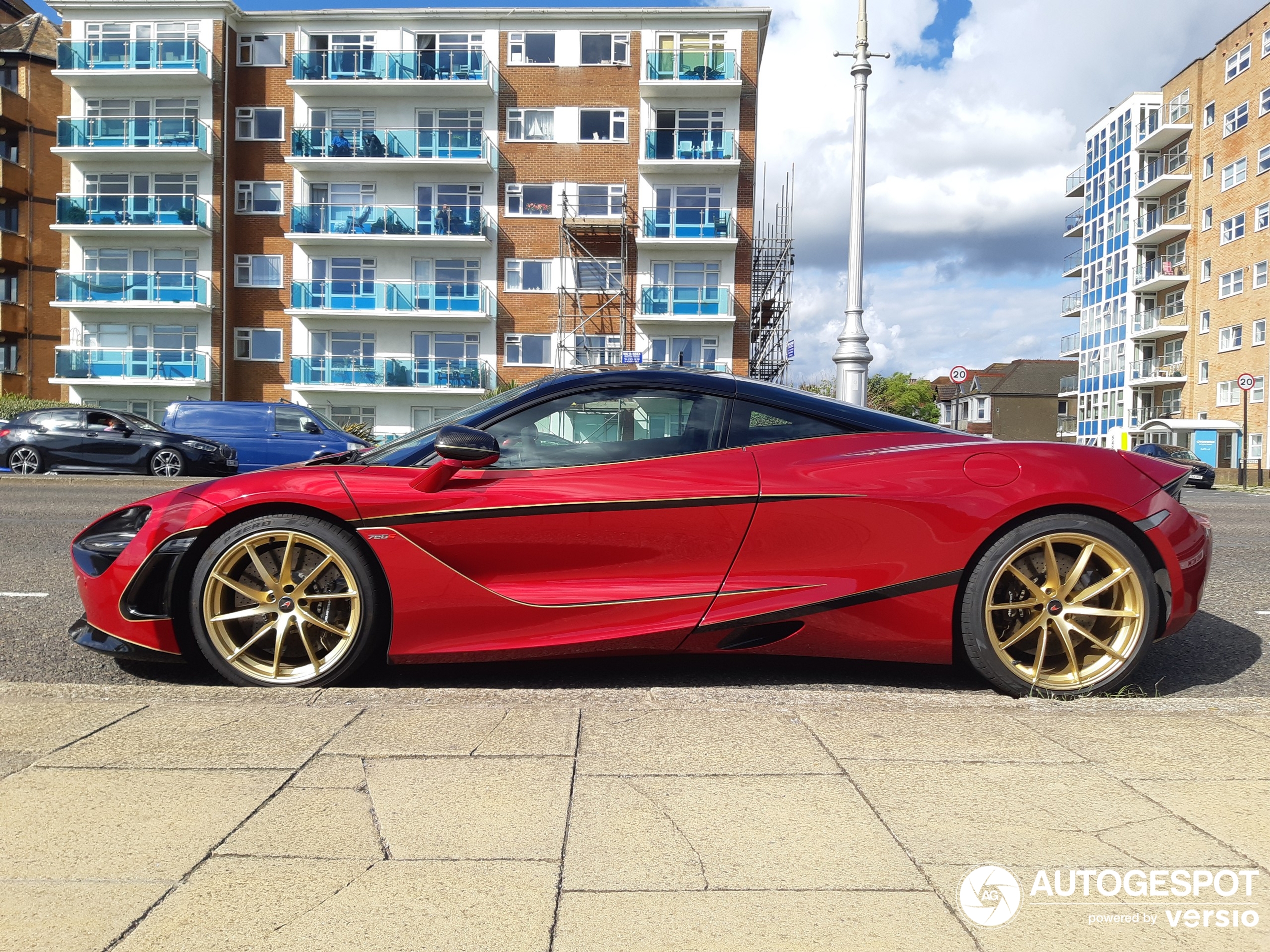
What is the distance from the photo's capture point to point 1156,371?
51969 millimetres

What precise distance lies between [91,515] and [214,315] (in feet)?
96.1

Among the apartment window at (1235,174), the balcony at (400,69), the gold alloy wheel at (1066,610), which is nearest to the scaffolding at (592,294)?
the balcony at (400,69)

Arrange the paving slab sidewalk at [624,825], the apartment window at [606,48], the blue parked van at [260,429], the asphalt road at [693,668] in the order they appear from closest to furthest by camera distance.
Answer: the paving slab sidewalk at [624,825] → the asphalt road at [693,668] → the blue parked van at [260,429] → the apartment window at [606,48]

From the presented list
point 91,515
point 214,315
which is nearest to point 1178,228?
point 214,315

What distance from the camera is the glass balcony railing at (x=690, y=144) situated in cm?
3422

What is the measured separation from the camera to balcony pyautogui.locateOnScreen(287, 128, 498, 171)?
35.0 metres

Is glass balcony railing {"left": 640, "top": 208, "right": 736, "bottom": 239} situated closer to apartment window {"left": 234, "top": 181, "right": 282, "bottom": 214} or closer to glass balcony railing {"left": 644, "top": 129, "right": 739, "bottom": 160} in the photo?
glass balcony railing {"left": 644, "top": 129, "right": 739, "bottom": 160}

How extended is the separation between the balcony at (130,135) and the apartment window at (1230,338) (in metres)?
45.5

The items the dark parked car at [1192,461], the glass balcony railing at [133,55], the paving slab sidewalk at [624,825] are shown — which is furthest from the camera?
the glass balcony railing at [133,55]

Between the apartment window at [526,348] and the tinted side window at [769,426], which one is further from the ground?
the apartment window at [526,348]

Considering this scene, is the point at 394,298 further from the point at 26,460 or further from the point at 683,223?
the point at 26,460

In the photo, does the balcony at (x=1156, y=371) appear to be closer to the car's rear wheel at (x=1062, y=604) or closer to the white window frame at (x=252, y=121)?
the white window frame at (x=252, y=121)

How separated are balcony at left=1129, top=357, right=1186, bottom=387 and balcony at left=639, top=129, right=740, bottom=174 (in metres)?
29.2

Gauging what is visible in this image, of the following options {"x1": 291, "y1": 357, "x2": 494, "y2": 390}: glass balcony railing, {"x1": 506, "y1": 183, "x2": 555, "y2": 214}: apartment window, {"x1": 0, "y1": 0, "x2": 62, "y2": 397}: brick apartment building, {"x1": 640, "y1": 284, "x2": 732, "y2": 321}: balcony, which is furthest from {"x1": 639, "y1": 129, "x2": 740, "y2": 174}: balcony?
{"x1": 0, "y1": 0, "x2": 62, "y2": 397}: brick apartment building
